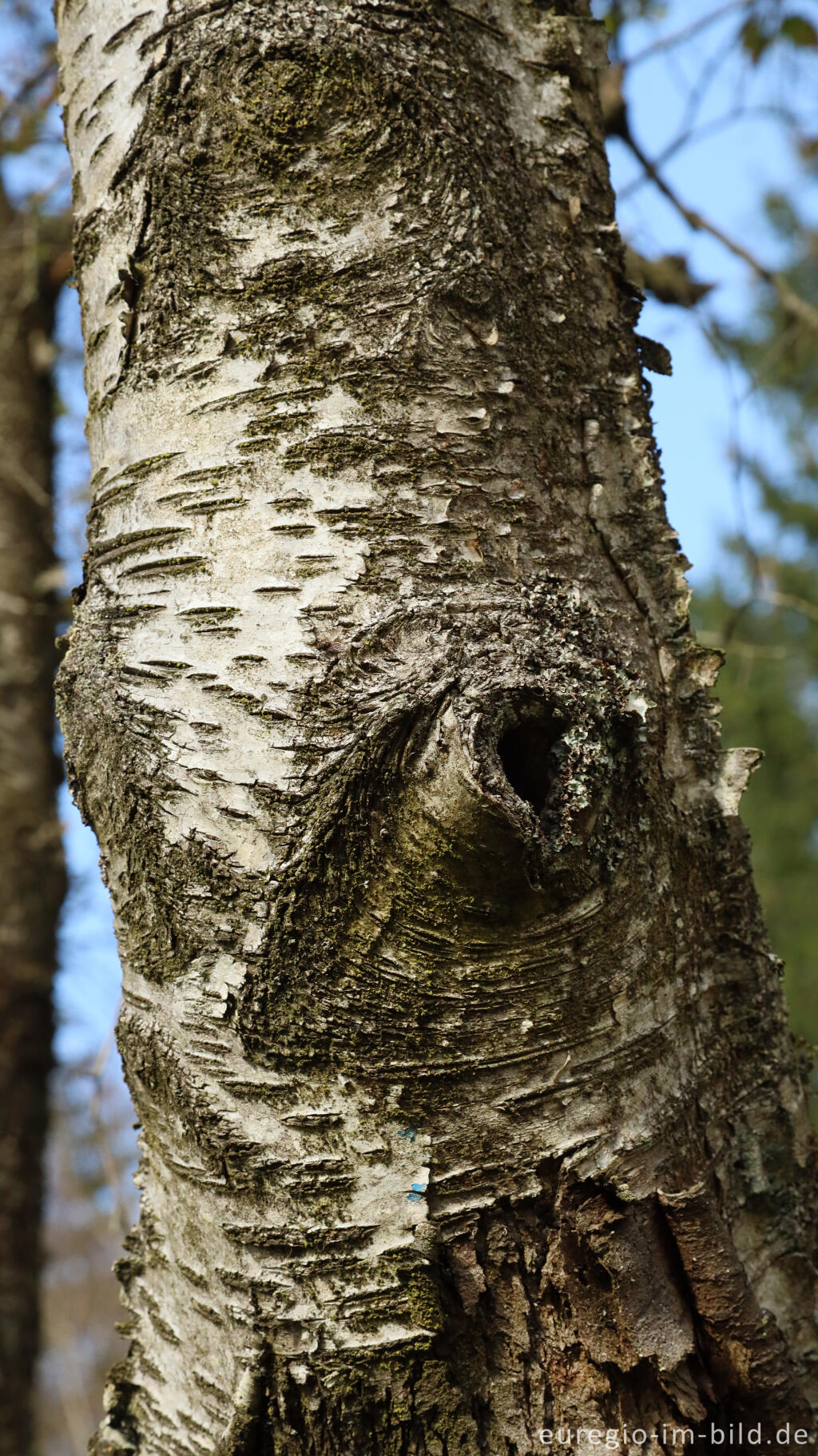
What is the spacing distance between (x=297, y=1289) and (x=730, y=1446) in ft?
1.49

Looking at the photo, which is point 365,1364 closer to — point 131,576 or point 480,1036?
point 480,1036

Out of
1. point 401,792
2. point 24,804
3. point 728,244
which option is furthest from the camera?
point 24,804

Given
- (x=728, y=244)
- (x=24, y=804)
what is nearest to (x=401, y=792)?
(x=728, y=244)

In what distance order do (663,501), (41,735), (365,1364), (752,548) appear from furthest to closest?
(41,735) → (752,548) → (663,501) → (365,1364)

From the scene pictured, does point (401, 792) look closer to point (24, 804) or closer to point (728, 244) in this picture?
point (728, 244)

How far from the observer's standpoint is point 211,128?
998mm

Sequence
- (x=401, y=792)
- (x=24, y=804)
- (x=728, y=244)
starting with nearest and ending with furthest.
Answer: (x=401, y=792), (x=728, y=244), (x=24, y=804)

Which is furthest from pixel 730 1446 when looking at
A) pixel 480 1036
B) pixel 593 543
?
pixel 593 543

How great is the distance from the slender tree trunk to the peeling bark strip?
2.21 meters

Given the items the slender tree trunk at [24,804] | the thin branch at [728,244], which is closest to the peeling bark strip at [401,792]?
the thin branch at [728,244]

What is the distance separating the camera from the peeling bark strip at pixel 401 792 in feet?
2.88

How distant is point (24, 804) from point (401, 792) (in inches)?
114

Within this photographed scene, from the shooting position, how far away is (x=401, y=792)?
2.87 feet

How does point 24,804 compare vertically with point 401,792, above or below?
above
